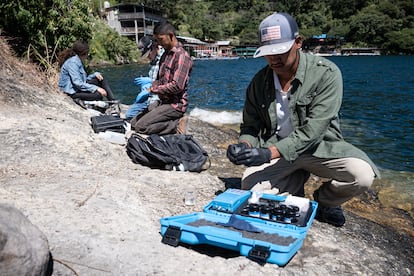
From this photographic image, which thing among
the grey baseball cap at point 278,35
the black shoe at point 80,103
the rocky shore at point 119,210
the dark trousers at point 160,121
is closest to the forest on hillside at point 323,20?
the black shoe at point 80,103

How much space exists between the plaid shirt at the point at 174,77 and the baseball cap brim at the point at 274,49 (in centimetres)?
290

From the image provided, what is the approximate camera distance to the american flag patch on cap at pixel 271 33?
123 inches

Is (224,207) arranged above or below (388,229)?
above

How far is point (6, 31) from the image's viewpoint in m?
8.38

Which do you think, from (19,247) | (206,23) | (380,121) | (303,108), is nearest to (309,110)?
(303,108)

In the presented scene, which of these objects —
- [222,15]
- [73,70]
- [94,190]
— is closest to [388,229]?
[94,190]

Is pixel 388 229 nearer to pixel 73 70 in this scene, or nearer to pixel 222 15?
pixel 73 70

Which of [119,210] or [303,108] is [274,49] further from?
[119,210]

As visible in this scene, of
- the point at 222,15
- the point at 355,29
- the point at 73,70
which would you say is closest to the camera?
the point at 73,70

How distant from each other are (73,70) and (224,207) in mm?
5348

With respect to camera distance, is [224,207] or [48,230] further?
[224,207]

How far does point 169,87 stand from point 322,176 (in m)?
3.04

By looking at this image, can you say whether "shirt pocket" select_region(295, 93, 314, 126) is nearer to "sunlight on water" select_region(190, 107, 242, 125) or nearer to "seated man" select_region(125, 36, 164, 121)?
"seated man" select_region(125, 36, 164, 121)

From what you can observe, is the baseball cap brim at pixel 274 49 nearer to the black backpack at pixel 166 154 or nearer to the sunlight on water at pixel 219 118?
the black backpack at pixel 166 154
